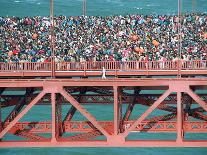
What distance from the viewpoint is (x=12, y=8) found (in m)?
105

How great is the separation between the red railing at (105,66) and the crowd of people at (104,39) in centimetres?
81

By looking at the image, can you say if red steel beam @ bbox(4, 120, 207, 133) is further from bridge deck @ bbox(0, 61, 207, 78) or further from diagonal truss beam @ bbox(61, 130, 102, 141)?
bridge deck @ bbox(0, 61, 207, 78)

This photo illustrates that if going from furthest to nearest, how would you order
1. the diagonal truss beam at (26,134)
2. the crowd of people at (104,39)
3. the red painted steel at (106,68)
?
the crowd of people at (104,39), the red painted steel at (106,68), the diagonal truss beam at (26,134)

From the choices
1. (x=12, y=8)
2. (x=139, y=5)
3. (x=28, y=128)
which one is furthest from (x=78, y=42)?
(x=139, y=5)

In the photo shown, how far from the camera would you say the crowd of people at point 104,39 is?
48.2m

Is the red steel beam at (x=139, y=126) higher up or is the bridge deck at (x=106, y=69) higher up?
the bridge deck at (x=106, y=69)

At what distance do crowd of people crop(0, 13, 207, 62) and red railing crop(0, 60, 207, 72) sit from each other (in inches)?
31.9

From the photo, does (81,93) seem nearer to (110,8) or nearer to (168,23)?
(168,23)

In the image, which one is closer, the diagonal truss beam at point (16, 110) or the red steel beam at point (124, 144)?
the red steel beam at point (124, 144)

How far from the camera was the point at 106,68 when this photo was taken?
44.9m

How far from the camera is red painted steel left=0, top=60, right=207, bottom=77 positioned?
44.4 metres

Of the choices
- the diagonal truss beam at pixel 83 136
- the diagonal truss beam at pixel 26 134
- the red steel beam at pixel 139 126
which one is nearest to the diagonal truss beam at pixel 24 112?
the diagonal truss beam at pixel 26 134

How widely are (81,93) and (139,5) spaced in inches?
2688

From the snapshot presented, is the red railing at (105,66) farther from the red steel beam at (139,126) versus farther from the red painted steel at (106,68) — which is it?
the red steel beam at (139,126)
